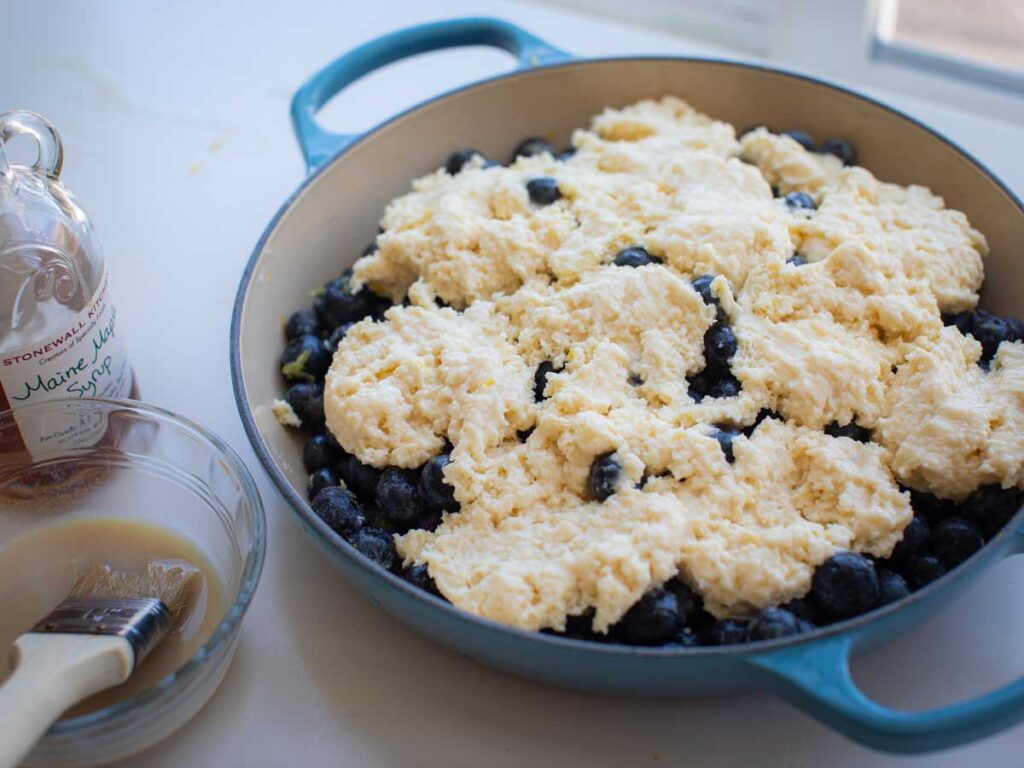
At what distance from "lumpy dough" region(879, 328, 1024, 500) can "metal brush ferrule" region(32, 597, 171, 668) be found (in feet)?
2.90

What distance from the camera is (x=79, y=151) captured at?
2076 mm

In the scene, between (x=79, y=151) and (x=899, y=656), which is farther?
(x=79, y=151)

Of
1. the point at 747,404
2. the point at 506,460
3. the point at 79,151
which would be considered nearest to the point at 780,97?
the point at 747,404

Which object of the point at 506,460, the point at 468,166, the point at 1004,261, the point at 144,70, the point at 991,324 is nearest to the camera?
the point at 506,460

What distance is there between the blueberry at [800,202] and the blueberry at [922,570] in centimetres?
56

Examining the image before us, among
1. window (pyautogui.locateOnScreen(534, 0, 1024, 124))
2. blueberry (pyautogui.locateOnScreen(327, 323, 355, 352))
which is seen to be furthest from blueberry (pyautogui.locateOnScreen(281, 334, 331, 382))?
window (pyautogui.locateOnScreen(534, 0, 1024, 124))

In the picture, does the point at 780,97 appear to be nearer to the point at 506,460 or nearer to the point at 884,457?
the point at 884,457

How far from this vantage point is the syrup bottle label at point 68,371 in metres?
1.27

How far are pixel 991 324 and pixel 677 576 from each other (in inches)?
23.4

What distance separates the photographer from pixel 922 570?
118 centimetres

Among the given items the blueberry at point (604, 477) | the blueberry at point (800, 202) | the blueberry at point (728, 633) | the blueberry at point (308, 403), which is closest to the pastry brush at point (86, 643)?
the blueberry at point (308, 403)

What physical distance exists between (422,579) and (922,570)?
57 centimetres

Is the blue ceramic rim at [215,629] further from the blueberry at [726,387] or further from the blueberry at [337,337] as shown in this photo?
the blueberry at [726,387]

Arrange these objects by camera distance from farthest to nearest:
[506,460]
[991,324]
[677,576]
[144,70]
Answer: [144,70] → [991,324] → [506,460] → [677,576]
